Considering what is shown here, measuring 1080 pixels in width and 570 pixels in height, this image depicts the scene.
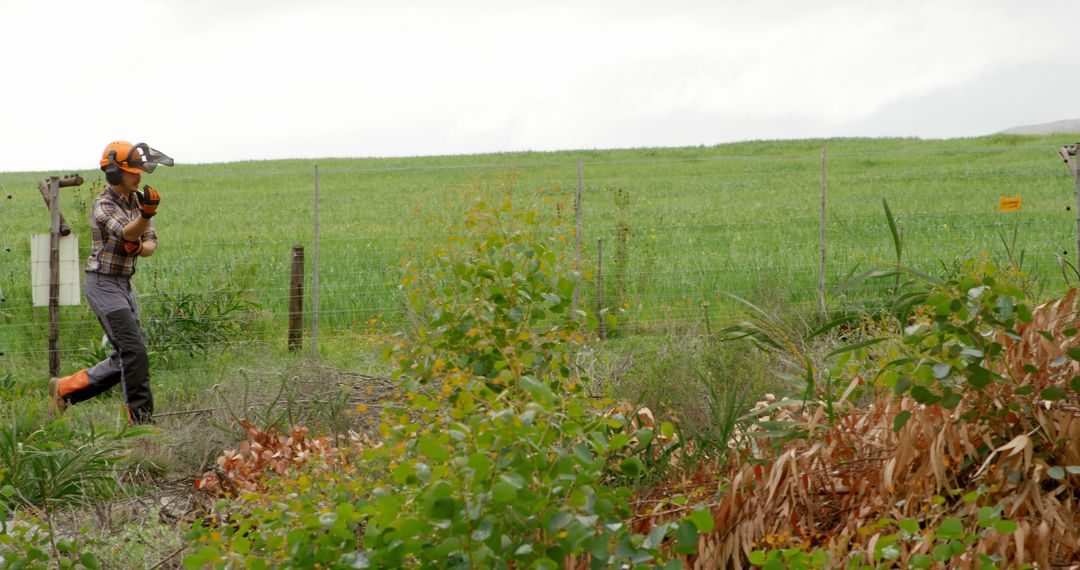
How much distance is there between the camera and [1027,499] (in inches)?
137

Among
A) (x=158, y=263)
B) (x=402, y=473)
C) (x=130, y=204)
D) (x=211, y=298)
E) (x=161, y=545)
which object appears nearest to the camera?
(x=402, y=473)

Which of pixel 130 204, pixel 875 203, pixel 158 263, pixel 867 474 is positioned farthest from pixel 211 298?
pixel 875 203

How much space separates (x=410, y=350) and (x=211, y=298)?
6.11 metres

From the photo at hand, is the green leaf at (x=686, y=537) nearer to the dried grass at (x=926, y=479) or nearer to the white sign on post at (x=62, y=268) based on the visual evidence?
the dried grass at (x=926, y=479)

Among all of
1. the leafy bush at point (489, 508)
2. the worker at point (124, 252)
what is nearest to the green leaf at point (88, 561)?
the leafy bush at point (489, 508)

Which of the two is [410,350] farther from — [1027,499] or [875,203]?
[875,203]

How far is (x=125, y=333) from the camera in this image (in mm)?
7312

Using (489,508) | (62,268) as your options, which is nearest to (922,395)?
(489,508)

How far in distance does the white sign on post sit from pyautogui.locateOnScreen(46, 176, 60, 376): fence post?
42 millimetres

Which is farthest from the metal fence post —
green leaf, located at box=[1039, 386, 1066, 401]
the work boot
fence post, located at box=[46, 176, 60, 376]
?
green leaf, located at box=[1039, 386, 1066, 401]

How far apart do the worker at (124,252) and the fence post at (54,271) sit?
77.5 inches

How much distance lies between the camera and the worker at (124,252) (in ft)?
23.4

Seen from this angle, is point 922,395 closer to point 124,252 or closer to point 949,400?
point 949,400

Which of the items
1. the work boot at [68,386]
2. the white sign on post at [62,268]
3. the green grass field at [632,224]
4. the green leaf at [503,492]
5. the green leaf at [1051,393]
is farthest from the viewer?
the green grass field at [632,224]
